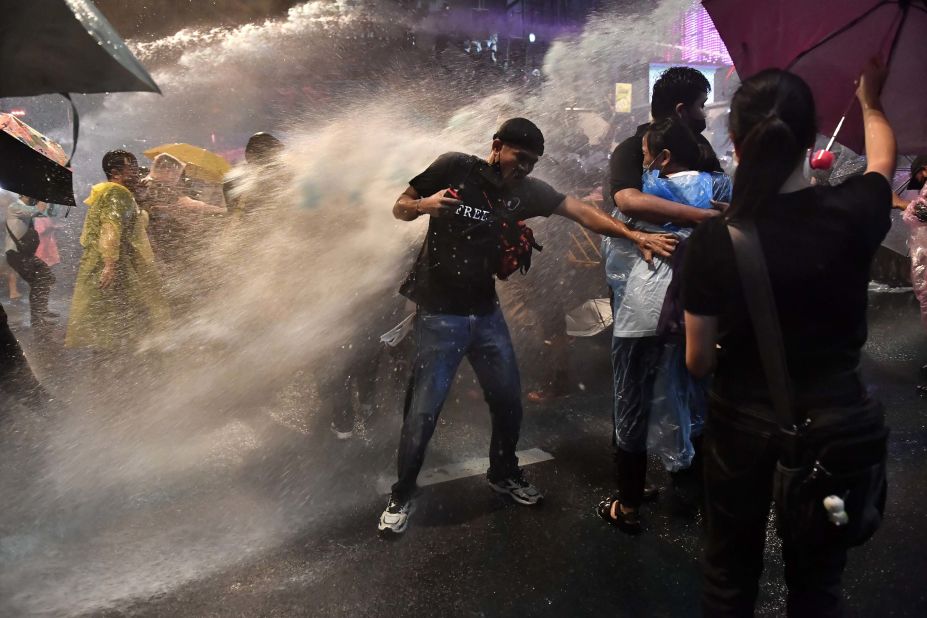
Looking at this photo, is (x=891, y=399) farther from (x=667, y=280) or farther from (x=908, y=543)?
(x=667, y=280)

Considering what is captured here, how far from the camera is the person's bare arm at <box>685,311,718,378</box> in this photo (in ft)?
6.13

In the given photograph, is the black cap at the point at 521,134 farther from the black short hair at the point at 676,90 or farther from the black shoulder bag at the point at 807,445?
the black shoulder bag at the point at 807,445

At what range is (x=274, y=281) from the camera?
527cm

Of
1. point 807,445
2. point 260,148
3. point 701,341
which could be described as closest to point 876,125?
point 701,341

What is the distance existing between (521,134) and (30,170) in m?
2.41

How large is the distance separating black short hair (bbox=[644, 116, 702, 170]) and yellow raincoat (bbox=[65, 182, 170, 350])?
4157 millimetres

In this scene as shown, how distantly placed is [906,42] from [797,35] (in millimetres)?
354

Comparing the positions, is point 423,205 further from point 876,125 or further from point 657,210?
point 876,125

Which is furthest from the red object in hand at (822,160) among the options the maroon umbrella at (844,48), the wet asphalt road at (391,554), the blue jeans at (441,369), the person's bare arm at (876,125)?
the wet asphalt road at (391,554)

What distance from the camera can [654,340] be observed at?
3.16 meters

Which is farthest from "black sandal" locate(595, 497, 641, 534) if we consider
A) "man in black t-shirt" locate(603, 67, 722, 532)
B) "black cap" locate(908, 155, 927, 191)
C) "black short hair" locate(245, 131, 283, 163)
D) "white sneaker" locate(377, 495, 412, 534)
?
"black cap" locate(908, 155, 927, 191)

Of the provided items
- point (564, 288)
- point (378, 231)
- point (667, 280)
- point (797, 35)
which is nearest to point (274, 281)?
point (378, 231)

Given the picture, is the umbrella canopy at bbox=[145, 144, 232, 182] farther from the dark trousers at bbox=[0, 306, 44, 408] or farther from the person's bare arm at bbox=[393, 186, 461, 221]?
the person's bare arm at bbox=[393, 186, 461, 221]

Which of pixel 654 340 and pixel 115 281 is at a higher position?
pixel 654 340
